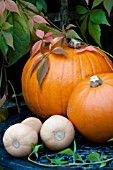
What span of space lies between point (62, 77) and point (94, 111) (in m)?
0.21

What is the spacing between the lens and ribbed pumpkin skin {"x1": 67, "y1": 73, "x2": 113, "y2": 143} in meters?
1.20

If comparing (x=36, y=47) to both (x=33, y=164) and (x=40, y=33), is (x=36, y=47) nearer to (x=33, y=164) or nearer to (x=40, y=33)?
(x=40, y=33)

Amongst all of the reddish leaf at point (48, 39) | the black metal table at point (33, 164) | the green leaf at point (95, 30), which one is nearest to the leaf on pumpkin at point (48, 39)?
the reddish leaf at point (48, 39)

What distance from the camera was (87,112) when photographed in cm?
121

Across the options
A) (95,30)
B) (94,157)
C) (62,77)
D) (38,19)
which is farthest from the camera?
(95,30)

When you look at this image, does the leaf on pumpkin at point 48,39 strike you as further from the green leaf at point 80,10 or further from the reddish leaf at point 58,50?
the green leaf at point 80,10

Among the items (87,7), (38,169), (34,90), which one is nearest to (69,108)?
(34,90)

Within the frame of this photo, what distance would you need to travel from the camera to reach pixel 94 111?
120 centimetres

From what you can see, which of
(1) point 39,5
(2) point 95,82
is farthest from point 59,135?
(1) point 39,5

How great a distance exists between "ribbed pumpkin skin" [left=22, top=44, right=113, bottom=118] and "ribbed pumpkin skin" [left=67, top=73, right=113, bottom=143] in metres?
0.10

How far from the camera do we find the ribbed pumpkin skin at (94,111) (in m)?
1.20

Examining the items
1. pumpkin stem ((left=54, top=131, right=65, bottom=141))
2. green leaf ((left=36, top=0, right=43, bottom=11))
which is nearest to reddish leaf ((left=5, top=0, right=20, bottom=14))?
green leaf ((left=36, top=0, right=43, bottom=11))

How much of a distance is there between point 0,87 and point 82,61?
59cm

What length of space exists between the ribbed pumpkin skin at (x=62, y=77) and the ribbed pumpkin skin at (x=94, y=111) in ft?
0.33
